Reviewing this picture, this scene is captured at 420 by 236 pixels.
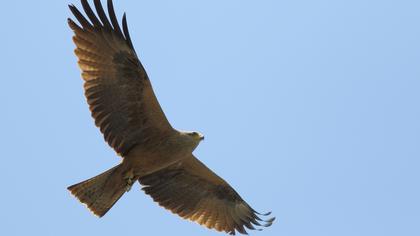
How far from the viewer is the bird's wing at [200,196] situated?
1347 cm

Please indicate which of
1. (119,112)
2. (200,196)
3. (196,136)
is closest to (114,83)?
(119,112)

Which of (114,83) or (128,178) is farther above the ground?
(114,83)

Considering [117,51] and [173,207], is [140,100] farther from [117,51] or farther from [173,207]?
[173,207]

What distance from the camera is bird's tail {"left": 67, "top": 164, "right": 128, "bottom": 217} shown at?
1212 centimetres

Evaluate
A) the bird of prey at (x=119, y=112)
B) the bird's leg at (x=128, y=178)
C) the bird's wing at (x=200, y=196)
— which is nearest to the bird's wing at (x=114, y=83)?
the bird of prey at (x=119, y=112)

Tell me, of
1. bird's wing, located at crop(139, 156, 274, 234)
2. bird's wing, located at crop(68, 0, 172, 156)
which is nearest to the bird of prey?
bird's wing, located at crop(68, 0, 172, 156)

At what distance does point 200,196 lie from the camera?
45.6 feet

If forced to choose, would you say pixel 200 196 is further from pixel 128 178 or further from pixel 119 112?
pixel 119 112

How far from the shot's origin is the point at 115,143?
40.3 feet

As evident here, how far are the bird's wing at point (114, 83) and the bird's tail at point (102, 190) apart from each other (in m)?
0.41

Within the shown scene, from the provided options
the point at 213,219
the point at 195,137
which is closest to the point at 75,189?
the point at 195,137

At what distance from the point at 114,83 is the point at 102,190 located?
1.72 m

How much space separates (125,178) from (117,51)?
2.03 meters

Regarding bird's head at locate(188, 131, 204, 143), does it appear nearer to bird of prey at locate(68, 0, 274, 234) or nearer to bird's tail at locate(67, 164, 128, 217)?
bird of prey at locate(68, 0, 274, 234)
